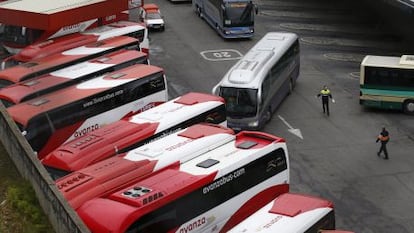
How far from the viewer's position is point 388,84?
3056 cm

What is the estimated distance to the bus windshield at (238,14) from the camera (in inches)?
1635

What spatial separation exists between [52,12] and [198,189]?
22165mm

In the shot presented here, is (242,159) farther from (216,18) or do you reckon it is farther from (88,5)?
(216,18)

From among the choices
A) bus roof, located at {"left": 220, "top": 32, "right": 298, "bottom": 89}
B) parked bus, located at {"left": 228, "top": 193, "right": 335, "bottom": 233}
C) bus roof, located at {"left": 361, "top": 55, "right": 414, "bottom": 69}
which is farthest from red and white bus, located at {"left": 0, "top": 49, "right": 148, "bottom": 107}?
parked bus, located at {"left": 228, "top": 193, "right": 335, "bottom": 233}

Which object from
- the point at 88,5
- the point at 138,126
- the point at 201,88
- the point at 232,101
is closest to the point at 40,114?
the point at 138,126

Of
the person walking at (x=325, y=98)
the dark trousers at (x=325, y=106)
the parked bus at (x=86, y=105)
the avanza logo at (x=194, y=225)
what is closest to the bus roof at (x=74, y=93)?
the parked bus at (x=86, y=105)

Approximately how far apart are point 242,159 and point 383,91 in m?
13.9

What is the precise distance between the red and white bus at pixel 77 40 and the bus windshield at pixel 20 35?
980 mm

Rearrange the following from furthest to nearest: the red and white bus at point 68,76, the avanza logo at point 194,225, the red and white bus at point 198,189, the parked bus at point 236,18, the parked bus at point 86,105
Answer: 1. the parked bus at point 236,18
2. the red and white bus at point 68,76
3. the parked bus at point 86,105
4. the avanza logo at point 194,225
5. the red and white bus at point 198,189

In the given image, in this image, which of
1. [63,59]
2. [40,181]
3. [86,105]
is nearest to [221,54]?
[63,59]

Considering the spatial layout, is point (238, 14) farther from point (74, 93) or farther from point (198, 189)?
point (198, 189)

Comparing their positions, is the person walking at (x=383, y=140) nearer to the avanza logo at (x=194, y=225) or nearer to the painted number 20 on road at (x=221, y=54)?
the avanza logo at (x=194, y=225)

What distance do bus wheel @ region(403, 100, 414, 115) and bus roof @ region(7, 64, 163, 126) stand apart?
465 inches

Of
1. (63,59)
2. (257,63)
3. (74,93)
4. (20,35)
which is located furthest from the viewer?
(20,35)
